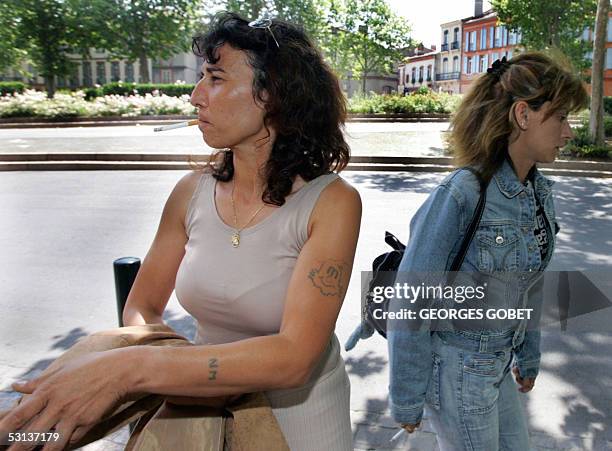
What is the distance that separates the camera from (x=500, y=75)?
2.06m

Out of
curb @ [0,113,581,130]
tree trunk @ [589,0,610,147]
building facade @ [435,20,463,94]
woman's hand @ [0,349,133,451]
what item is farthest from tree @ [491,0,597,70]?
building facade @ [435,20,463,94]

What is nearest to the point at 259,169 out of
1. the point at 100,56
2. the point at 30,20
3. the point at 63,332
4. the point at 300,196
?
the point at 300,196

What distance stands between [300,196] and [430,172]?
12642 millimetres

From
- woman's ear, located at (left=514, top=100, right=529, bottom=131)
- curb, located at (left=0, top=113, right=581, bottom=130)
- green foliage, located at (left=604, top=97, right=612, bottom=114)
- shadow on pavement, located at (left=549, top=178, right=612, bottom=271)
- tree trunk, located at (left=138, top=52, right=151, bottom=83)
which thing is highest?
tree trunk, located at (left=138, top=52, right=151, bottom=83)

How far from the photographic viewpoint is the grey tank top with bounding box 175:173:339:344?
56.1 inches

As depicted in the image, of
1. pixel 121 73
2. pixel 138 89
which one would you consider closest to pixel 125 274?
pixel 138 89

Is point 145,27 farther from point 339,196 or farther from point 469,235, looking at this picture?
point 339,196

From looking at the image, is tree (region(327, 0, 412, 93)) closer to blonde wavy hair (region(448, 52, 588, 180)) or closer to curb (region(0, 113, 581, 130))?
curb (region(0, 113, 581, 130))

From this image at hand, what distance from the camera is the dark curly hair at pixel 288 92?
1.48m

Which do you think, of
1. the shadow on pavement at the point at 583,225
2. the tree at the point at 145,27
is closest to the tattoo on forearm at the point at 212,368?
the shadow on pavement at the point at 583,225

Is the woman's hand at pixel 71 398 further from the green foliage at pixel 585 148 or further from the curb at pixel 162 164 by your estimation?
the green foliage at pixel 585 148

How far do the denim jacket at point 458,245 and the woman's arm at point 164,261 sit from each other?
2.38ft

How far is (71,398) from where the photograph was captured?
3.41 feet

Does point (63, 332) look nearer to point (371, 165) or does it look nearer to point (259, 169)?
point (259, 169)
